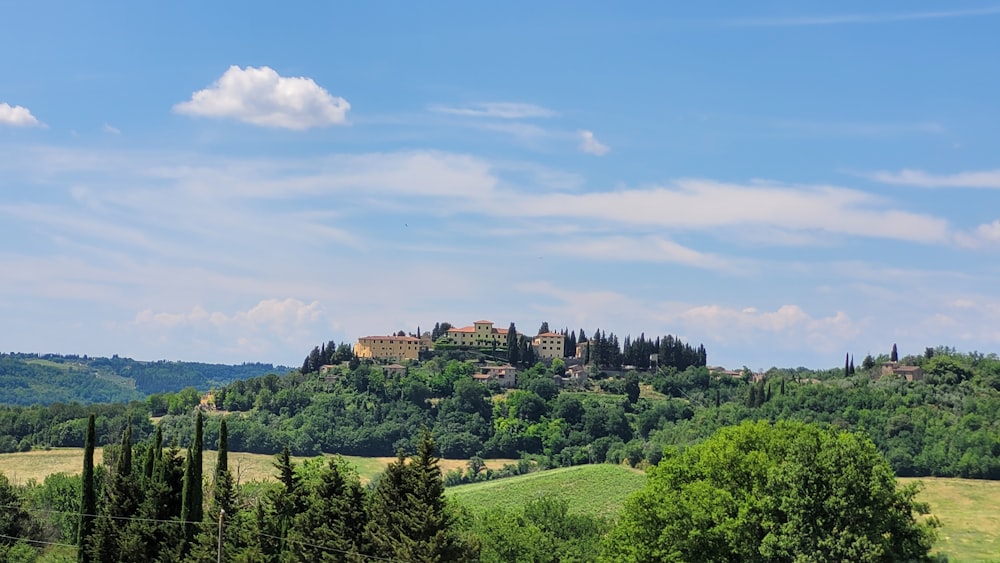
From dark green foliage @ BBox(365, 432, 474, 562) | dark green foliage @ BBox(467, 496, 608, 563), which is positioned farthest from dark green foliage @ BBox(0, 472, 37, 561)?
dark green foliage @ BBox(365, 432, 474, 562)

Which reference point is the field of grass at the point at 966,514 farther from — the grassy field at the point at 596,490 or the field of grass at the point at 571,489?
the field of grass at the point at 571,489

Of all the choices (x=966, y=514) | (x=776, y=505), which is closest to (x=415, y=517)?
(x=776, y=505)

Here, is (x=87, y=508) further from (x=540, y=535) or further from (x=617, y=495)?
(x=617, y=495)

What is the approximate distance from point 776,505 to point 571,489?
107 metres

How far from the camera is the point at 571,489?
505 ft

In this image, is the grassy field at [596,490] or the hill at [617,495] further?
the hill at [617,495]

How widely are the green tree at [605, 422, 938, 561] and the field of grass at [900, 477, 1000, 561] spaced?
5361 centimetres

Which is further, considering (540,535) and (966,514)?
(966,514)

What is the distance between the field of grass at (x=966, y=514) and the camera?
106 metres

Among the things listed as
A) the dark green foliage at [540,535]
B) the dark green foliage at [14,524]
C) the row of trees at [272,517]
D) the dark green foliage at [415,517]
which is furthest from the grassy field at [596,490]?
the dark green foliage at [415,517]

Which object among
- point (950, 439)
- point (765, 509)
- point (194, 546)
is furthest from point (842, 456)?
point (950, 439)

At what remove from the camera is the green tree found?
4659 cm

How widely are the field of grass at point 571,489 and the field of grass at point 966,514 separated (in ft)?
129

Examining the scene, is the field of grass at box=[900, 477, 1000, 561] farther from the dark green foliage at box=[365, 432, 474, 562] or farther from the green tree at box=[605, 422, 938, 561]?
the dark green foliage at box=[365, 432, 474, 562]
